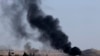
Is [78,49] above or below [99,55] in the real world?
below

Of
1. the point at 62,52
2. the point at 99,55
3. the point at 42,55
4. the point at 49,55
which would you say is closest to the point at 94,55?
the point at 99,55

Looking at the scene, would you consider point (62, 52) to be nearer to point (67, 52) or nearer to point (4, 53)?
point (67, 52)

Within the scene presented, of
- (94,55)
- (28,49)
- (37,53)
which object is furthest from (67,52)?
(94,55)

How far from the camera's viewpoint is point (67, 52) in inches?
4496

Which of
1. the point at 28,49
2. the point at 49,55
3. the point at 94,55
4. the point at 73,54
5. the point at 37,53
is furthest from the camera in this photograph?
the point at 94,55

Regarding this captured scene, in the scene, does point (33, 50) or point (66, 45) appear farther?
point (33, 50)

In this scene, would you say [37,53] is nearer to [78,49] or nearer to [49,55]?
[49,55]

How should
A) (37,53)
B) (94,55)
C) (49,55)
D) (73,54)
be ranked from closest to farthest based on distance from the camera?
(73,54)
(37,53)
(49,55)
(94,55)

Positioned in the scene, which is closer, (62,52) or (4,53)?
(62,52)

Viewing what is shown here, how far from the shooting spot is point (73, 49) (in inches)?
4407

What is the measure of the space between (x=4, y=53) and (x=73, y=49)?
209 ft

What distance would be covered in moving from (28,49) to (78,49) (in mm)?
40190

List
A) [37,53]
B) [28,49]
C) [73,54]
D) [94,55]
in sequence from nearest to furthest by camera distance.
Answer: [73,54]
[28,49]
[37,53]
[94,55]

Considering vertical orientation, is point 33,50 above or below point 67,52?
above
